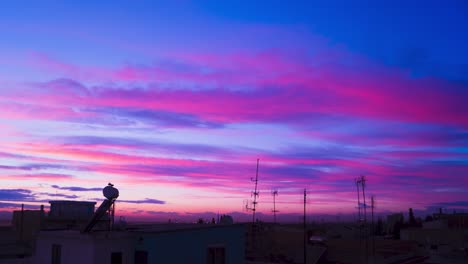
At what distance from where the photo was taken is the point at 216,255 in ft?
62.4

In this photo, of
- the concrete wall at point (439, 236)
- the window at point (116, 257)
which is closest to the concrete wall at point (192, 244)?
the window at point (116, 257)

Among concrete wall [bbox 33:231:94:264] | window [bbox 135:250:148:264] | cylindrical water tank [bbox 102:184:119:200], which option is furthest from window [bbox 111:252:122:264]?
cylindrical water tank [bbox 102:184:119:200]

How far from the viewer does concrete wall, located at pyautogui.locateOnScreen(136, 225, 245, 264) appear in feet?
54.4

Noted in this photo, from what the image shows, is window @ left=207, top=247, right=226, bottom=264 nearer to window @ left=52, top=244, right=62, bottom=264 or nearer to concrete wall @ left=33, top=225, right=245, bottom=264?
concrete wall @ left=33, top=225, right=245, bottom=264

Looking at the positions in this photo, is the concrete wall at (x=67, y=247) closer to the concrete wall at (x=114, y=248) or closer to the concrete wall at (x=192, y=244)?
the concrete wall at (x=114, y=248)

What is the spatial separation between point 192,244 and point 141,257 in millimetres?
2159

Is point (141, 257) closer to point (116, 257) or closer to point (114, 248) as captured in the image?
point (116, 257)

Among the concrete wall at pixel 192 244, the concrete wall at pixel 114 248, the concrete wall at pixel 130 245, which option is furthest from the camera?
the concrete wall at pixel 192 244

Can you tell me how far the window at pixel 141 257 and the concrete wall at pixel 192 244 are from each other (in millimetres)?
121

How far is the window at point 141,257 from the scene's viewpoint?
53.8 ft

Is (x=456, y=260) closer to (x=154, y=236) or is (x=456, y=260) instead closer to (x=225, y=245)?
(x=225, y=245)

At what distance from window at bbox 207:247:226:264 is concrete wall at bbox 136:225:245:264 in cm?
17

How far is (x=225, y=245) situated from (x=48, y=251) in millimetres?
6733

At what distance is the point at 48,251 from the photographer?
17.1m
